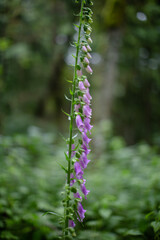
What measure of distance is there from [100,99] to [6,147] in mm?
4627

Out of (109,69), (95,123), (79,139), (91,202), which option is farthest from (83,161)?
(109,69)

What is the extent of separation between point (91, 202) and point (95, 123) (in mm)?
4075

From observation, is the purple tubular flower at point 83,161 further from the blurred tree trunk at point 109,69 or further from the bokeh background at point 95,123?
the blurred tree trunk at point 109,69

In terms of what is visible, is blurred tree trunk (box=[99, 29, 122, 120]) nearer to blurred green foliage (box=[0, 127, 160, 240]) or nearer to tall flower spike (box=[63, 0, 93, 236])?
blurred green foliage (box=[0, 127, 160, 240])

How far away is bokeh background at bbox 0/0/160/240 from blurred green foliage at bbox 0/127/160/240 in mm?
14

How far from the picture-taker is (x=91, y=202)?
357 centimetres

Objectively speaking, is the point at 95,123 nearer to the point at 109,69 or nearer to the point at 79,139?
the point at 109,69

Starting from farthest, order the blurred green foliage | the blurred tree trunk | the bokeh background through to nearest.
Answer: the blurred tree trunk → the bokeh background → the blurred green foliage

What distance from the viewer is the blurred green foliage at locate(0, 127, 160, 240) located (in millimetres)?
2666

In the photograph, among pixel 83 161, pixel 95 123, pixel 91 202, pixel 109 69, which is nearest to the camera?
pixel 83 161

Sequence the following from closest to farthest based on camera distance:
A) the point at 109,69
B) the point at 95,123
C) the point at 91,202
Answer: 1. the point at 91,202
2. the point at 95,123
3. the point at 109,69

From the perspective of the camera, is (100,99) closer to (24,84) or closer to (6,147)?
(6,147)

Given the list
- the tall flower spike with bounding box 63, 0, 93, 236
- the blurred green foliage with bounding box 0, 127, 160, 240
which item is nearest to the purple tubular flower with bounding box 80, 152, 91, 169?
the tall flower spike with bounding box 63, 0, 93, 236

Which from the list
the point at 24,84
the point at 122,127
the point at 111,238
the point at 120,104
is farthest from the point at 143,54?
the point at 111,238
